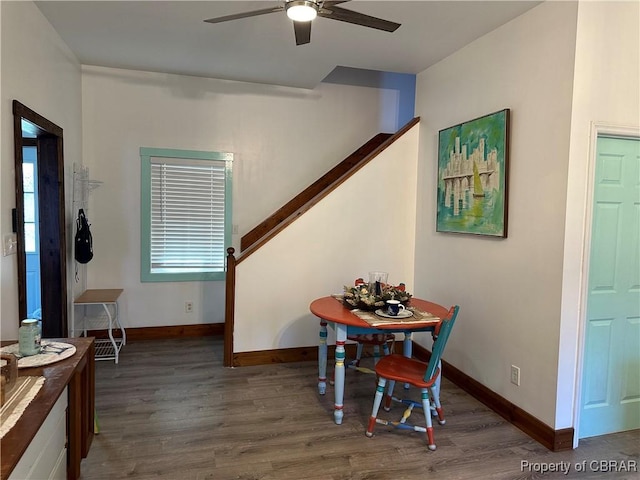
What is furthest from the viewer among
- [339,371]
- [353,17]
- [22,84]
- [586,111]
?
[339,371]

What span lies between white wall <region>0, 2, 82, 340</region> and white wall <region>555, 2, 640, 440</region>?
328cm

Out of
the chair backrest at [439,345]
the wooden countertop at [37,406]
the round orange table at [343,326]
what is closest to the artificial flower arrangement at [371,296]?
the round orange table at [343,326]

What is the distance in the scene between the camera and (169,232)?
4445 mm

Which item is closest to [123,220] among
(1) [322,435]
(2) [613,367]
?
(1) [322,435]

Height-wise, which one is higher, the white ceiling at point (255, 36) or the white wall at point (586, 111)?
the white ceiling at point (255, 36)

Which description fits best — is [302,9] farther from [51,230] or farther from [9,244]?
[51,230]

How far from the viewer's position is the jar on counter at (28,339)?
1.84 meters

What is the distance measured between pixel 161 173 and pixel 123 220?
2.06ft

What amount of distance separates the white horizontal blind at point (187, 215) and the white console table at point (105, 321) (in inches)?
21.4

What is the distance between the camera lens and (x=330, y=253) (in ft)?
12.6

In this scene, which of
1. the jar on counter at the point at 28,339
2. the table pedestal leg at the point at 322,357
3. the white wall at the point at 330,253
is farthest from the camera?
the white wall at the point at 330,253

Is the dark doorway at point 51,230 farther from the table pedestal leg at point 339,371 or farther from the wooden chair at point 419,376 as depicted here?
the wooden chair at point 419,376

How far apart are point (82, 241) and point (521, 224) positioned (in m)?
3.63

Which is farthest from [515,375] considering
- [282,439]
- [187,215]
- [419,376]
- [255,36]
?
[187,215]
